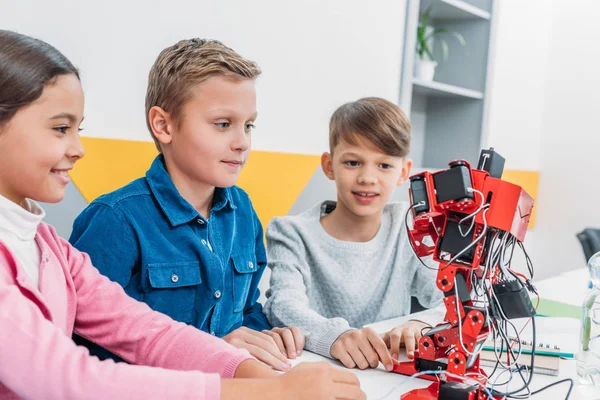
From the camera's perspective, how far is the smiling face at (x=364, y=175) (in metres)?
1.49

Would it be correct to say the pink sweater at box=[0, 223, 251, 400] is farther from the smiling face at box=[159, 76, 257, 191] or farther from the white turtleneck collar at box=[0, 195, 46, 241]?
the smiling face at box=[159, 76, 257, 191]

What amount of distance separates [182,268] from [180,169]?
0.69 feet

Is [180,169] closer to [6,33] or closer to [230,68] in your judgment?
[230,68]

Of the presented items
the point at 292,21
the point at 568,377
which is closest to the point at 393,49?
the point at 292,21

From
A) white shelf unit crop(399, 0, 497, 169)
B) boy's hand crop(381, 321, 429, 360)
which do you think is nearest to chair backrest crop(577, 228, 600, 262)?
white shelf unit crop(399, 0, 497, 169)

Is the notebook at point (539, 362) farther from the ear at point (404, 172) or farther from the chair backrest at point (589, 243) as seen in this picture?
the chair backrest at point (589, 243)

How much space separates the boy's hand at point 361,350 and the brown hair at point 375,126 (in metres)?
0.59

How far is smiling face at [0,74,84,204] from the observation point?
2.49 ft

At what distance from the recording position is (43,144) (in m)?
0.77

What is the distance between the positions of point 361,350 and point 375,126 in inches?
25.7

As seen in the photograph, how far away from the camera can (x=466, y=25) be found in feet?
9.93

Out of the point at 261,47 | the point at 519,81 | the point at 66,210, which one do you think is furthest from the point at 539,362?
the point at 519,81

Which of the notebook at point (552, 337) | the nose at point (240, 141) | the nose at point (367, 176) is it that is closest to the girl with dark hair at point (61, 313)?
the nose at point (240, 141)

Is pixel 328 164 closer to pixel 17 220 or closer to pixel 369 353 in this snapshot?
pixel 369 353
